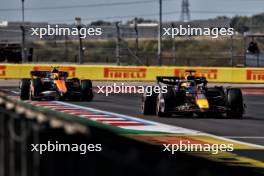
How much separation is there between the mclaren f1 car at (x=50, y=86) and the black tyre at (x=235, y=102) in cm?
626

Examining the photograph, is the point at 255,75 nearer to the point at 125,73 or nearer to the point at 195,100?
the point at 125,73

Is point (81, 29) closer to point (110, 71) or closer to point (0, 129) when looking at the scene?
point (110, 71)

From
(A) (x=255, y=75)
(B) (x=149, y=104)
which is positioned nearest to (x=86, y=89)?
(B) (x=149, y=104)

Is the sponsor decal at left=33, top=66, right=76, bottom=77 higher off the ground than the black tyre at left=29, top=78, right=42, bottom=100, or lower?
higher

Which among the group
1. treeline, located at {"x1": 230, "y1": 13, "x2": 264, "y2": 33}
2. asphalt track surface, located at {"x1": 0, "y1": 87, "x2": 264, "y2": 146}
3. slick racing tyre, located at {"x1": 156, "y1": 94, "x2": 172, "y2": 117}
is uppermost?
treeline, located at {"x1": 230, "y1": 13, "x2": 264, "y2": 33}

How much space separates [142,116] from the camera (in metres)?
Result: 18.1

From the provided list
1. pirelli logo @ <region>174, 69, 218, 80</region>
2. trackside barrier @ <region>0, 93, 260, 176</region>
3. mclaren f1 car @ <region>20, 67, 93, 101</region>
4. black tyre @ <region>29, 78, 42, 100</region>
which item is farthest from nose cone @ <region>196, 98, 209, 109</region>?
pirelli logo @ <region>174, 69, 218, 80</region>

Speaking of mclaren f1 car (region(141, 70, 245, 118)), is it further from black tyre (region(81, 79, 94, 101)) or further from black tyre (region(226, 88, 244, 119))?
black tyre (region(81, 79, 94, 101))

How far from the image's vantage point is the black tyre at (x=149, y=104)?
18.0 m

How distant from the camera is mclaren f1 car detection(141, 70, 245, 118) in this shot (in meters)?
17.7

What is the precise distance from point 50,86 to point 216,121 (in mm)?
6945

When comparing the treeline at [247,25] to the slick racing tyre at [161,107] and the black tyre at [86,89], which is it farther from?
the slick racing tyre at [161,107]

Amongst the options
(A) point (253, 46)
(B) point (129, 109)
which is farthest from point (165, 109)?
(A) point (253, 46)

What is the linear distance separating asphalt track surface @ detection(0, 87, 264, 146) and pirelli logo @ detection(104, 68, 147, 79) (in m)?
6.97
